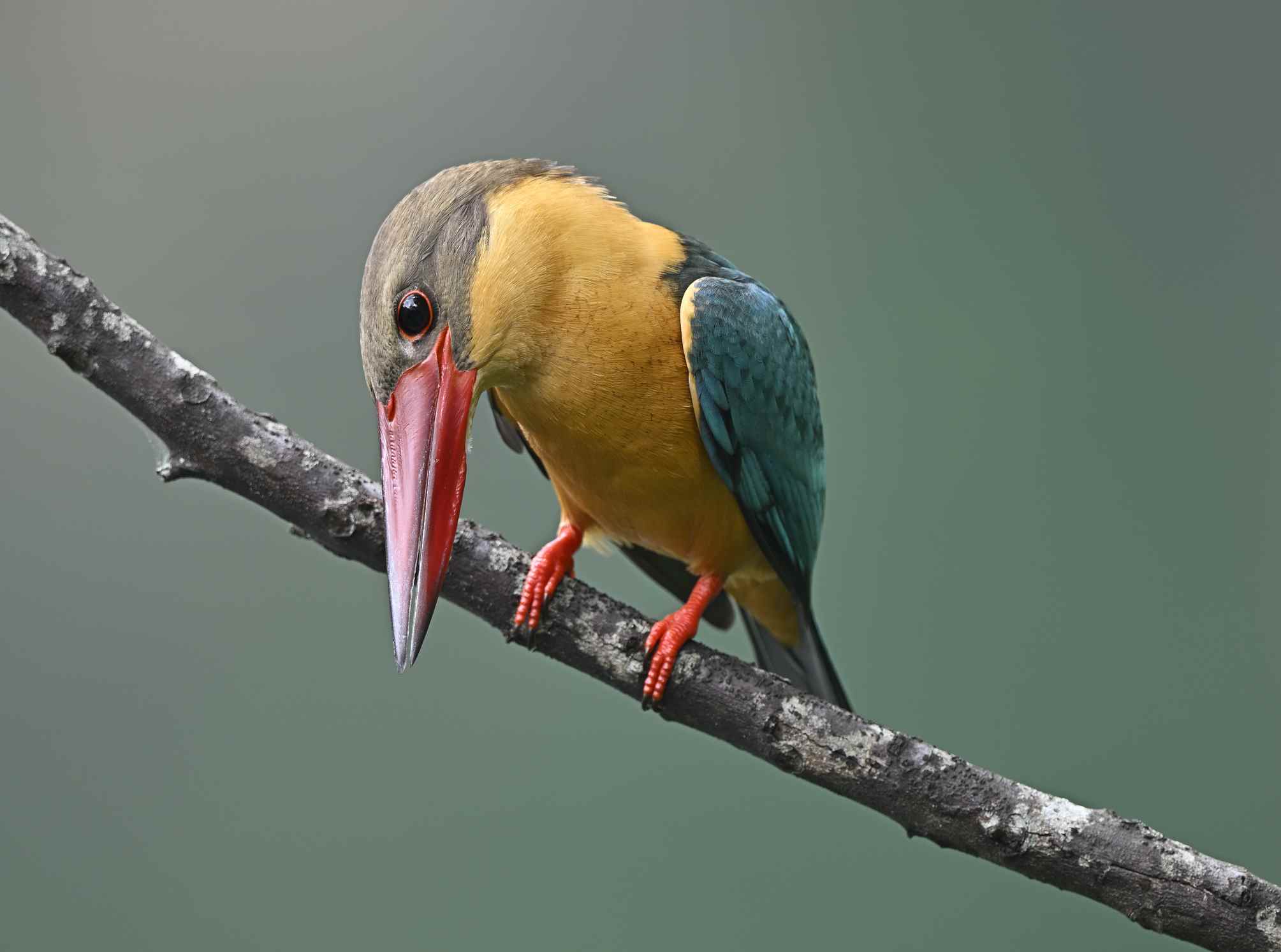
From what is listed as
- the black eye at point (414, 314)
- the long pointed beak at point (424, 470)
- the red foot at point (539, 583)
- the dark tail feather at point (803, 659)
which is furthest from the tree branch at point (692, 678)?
the dark tail feather at point (803, 659)

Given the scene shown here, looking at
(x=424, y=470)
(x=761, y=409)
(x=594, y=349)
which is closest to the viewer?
(x=424, y=470)

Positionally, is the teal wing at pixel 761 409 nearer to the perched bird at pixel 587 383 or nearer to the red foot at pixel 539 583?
the perched bird at pixel 587 383

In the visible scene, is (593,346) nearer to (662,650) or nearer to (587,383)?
(587,383)

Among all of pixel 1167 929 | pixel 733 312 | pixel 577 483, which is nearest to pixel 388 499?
pixel 577 483

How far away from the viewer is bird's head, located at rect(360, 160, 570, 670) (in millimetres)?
1667

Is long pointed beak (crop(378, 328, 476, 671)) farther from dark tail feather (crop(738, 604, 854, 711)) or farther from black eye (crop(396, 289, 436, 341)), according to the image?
dark tail feather (crop(738, 604, 854, 711))

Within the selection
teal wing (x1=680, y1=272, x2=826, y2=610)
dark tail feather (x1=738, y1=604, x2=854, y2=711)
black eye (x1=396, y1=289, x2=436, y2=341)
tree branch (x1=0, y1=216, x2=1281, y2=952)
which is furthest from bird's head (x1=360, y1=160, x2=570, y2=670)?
Answer: dark tail feather (x1=738, y1=604, x2=854, y2=711)

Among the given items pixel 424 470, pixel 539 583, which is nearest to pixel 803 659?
pixel 539 583

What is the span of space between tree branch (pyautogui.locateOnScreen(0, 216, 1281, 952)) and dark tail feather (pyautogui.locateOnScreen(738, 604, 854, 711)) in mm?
464

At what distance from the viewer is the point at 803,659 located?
7.93 feet

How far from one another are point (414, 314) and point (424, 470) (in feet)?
0.77

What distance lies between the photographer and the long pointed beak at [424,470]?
162 centimetres

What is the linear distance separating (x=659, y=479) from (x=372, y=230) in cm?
170

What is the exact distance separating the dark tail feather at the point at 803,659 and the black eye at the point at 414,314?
97 centimetres
